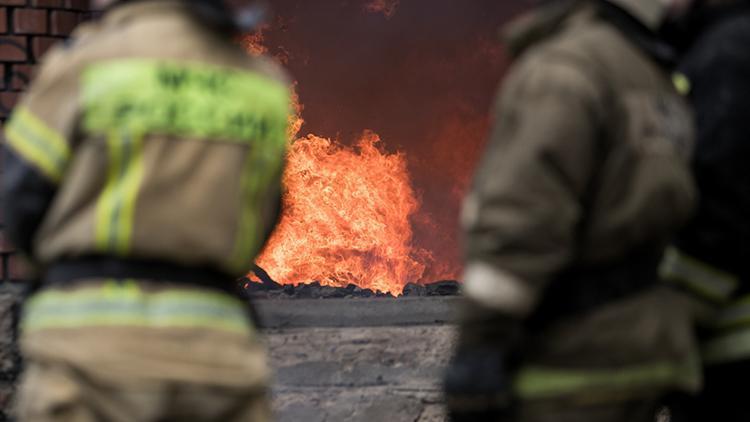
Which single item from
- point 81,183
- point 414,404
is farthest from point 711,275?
point 414,404

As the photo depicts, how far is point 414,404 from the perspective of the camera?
524 cm

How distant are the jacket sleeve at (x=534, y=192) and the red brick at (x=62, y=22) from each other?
→ 3.15 m

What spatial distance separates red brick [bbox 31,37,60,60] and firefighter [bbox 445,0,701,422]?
2.95 m

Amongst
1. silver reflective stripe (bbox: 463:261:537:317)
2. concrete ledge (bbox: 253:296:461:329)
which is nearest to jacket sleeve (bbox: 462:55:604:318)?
silver reflective stripe (bbox: 463:261:537:317)

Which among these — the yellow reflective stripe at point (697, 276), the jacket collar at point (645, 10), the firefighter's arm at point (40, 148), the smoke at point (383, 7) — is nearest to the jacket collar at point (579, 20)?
the jacket collar at point (645, 10)

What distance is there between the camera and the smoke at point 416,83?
7559mm

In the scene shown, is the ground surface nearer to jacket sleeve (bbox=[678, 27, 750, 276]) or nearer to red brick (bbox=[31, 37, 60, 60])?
red brick (bbox=[31, 37, 60, 60])

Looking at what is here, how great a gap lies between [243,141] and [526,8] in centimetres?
486

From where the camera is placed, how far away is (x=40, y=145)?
2564 millimetres

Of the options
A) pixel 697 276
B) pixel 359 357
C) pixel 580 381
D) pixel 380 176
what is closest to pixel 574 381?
pixel 580 381

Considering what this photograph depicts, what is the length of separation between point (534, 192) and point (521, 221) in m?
0.07

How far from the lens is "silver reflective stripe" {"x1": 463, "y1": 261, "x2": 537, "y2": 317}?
2482 mm

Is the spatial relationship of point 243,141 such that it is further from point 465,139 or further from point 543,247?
point 465,139

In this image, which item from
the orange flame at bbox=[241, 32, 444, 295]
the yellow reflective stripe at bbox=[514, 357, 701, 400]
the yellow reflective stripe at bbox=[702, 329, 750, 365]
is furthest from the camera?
the orange flame at bbox=[241, 32, 444, 295]
